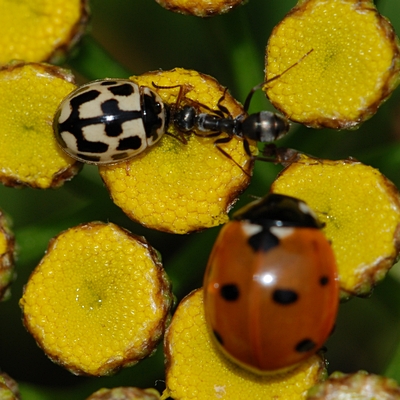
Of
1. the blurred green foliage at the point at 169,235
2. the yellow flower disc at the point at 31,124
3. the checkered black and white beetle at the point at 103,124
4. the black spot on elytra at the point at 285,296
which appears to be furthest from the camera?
the blurred green foliage at the point at 169,235

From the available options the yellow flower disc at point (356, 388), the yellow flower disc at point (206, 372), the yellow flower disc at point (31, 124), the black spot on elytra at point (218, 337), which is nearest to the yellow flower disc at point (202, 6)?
the yellow flower disc at point (31, 124)

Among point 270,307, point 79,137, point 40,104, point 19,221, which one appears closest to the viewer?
point 270,307

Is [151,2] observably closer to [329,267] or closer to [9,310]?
[9,310]

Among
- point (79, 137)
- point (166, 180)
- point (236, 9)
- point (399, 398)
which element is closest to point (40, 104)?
point (79, 137)

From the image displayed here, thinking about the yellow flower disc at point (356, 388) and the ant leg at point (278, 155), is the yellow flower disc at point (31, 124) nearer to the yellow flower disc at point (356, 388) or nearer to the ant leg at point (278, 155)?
the ant leg at point (278, 155)

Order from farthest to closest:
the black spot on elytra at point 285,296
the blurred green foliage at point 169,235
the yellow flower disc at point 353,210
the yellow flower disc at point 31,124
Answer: the blurred green foliage at point 169,235
the yellow flower disc at point 31,124
the yellow flower disc at point 353,210
the black spot on elytra at point 285,296

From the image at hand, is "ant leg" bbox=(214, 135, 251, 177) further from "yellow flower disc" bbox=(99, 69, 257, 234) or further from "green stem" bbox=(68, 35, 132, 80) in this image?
"green stem" bbox=(68, 35, 132, 80)
